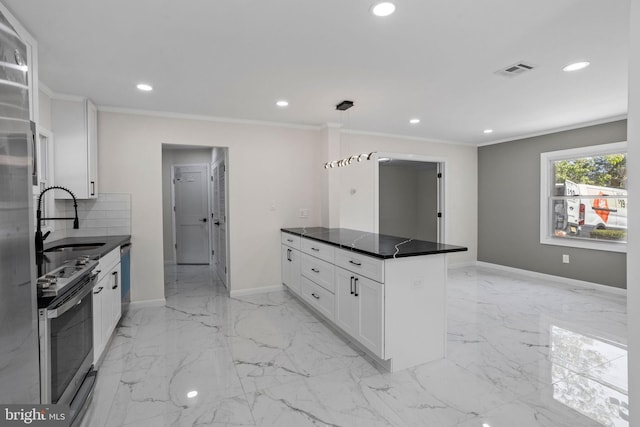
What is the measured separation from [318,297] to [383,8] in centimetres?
251

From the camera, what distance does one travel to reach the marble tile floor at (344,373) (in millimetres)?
1857

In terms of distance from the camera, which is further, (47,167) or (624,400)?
(47,167)

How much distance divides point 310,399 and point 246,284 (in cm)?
245

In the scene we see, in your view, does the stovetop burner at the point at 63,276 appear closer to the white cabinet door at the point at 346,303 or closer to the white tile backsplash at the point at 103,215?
the white tile backsplash at the point at 103,215

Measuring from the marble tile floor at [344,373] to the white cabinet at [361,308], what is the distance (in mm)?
191

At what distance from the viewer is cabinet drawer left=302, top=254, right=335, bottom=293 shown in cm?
301

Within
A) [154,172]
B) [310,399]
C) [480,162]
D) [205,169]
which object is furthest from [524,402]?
[205,169]

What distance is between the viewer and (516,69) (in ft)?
8.80

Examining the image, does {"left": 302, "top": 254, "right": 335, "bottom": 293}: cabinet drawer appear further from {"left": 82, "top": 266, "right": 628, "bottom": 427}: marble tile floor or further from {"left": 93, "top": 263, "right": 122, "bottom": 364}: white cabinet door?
{"left": 93, "top": 263, "right": 122, "bottom": 364}: white cabinet door

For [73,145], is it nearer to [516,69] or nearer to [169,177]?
[169,177]

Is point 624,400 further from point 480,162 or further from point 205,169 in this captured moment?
point 205,169

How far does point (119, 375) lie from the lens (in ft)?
7.51

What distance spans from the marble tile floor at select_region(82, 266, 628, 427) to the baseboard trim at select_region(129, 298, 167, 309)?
9 centimetres

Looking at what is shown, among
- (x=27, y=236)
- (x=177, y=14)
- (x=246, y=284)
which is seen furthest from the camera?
(x=246, y=284)
